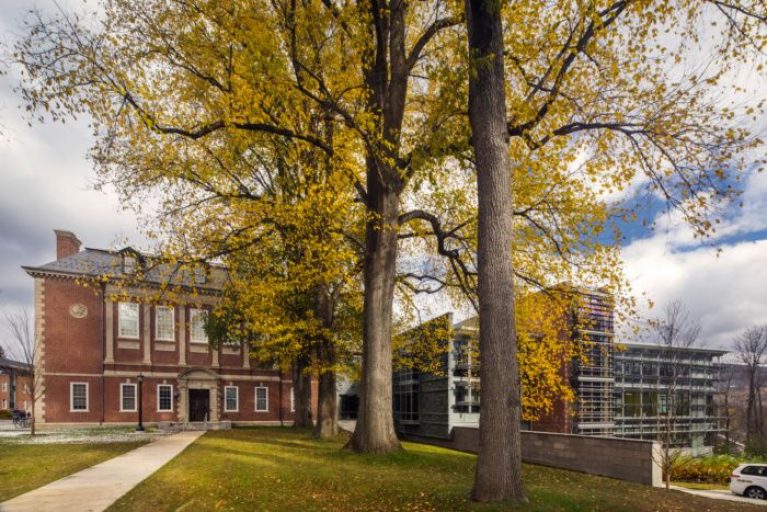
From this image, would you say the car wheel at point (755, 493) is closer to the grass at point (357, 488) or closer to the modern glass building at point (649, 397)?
the grass at point (357, 488)

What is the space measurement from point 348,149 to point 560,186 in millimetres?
5936

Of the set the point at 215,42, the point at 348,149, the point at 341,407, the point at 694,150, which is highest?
the point at 215,42

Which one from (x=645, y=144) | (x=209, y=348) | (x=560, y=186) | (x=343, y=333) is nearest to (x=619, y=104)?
(x=645, y=144)

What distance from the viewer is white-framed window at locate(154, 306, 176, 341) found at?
129ft

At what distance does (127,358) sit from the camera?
124 ft

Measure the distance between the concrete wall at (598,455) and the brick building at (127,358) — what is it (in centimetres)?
2306

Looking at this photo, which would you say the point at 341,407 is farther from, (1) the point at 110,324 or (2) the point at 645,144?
(2) the point at 645,144

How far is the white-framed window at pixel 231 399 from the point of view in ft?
137

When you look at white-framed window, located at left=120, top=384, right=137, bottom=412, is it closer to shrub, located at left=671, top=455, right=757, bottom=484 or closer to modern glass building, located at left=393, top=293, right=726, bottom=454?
modern glass building, located at left=393, top=293, right=726, bottom=454

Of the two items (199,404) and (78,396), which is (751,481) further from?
(78,396)

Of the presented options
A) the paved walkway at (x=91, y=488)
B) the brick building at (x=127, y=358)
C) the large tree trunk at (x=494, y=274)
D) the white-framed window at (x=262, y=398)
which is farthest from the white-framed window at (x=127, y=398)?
the large tree trunk at (x=494, y=274)

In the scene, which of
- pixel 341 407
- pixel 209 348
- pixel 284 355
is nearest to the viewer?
pixel 284 355

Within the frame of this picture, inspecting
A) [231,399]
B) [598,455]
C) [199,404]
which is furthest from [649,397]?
[199,404]

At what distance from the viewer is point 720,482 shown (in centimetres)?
2269
